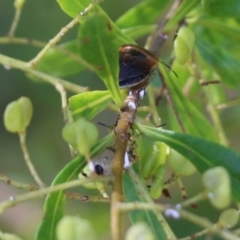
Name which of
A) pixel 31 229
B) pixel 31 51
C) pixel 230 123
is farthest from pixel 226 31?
pixel 31 229

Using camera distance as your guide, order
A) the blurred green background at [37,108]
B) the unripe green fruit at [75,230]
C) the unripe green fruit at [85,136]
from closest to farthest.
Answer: the unripe green fruit at [75,230], the unripe green fruit at [85,136], the blurred green background at [37,108]

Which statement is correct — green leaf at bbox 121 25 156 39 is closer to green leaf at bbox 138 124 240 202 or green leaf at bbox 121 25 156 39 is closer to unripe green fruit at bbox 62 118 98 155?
green leaf at bbox 138 124 240 202

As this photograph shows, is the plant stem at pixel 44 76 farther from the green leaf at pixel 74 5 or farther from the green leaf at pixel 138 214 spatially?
the green leaf at pixel 138 214

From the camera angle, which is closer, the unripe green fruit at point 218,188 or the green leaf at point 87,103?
the unripe green fruit at point 218,188

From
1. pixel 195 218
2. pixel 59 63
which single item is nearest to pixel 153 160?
pixel 195 218

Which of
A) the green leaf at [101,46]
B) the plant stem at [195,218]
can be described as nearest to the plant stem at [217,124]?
the green leaf at [101,46]

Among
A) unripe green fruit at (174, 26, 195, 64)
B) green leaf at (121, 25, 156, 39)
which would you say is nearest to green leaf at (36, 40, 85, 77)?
green leaf at (121, 25, 156, 39)

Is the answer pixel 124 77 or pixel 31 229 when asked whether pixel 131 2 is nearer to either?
pixel 31 229

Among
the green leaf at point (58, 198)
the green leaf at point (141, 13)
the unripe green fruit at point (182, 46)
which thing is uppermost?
the green leaf at point (141, 13)
